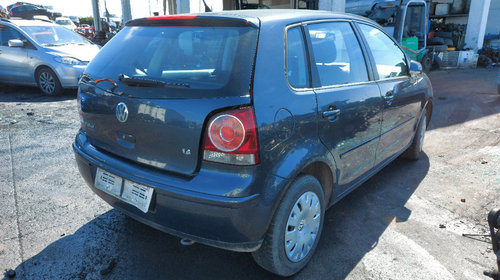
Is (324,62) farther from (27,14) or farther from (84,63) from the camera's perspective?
(27,14)

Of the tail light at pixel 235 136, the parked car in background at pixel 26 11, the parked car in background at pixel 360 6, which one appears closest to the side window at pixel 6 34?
the tail light at pixel 235 136

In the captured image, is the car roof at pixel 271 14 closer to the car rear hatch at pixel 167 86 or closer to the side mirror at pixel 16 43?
the car rear hatch at pixel 167 86

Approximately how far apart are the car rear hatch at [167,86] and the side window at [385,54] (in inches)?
60.9

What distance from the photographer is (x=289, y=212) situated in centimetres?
213

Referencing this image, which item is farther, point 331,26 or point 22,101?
point 22,101

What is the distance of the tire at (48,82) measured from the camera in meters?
7.88

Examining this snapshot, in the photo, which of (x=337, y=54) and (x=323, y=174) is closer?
(x=323, y=174)

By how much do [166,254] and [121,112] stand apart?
1086 mm

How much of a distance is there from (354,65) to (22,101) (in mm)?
7353

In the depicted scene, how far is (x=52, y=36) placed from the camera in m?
8.48

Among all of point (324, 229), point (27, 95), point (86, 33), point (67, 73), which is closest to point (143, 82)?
point (324, 229)

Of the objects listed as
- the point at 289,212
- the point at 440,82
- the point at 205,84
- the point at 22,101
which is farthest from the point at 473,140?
the point at 22,101

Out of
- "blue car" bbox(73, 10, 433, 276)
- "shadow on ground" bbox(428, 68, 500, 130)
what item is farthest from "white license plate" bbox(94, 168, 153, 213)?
"shadow on ground" bbox(428, 68, 500, 130)

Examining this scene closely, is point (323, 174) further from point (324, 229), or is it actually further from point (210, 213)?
point (210, 213)
